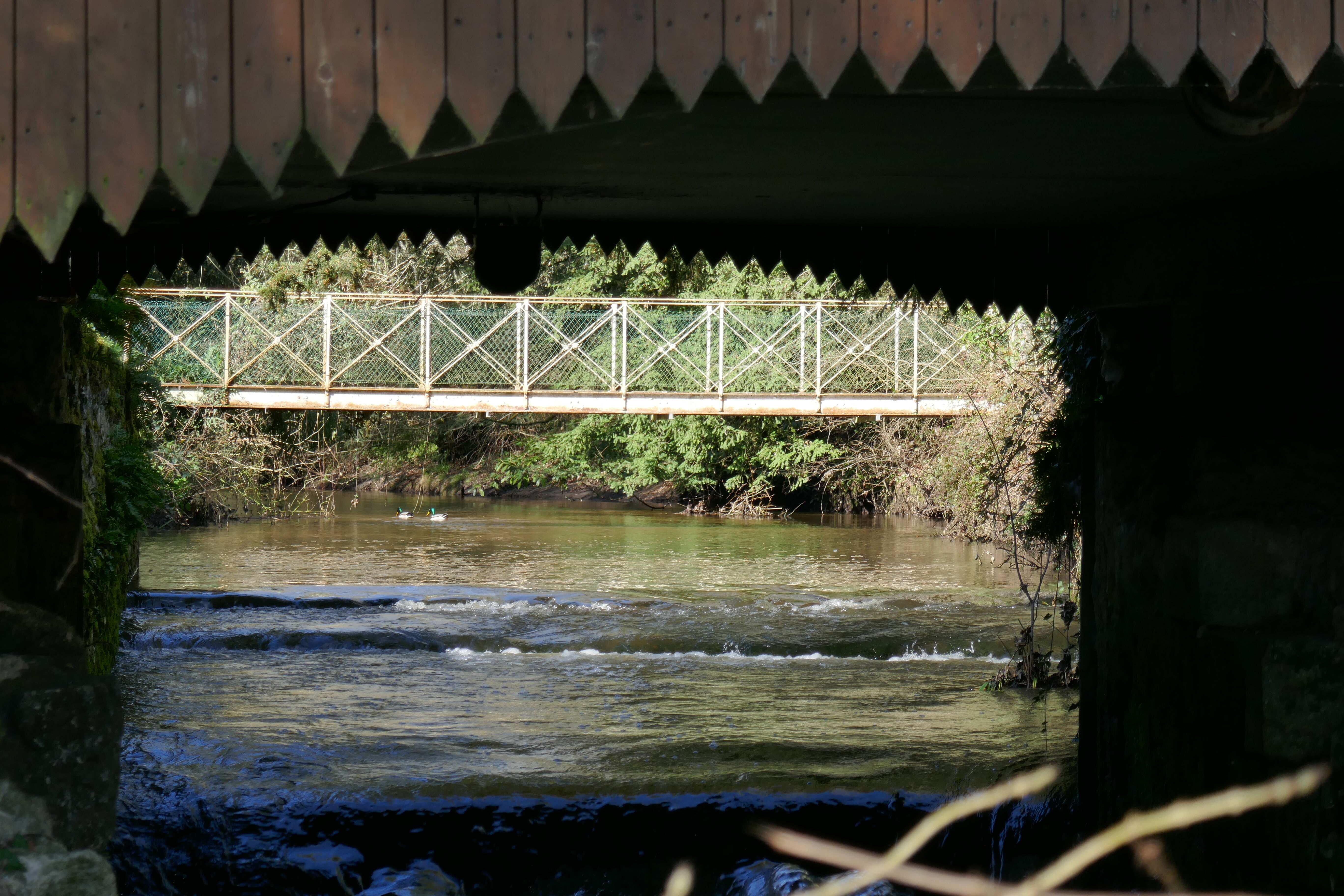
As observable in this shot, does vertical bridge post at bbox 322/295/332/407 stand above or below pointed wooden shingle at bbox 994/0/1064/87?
above

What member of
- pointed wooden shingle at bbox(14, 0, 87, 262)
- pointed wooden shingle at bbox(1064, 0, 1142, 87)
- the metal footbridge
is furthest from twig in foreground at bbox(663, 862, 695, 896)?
the metal footbridge

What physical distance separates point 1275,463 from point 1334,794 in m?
1.01

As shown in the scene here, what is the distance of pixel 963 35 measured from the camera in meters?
2.57

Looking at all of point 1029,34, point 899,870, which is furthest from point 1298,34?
point 899,870

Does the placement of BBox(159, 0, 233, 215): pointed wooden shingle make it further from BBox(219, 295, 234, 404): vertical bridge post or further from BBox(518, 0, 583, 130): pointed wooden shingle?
BBox(219, 295, 234, 404): vertical bridge post

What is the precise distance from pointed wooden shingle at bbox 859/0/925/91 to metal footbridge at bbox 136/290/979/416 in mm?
12899

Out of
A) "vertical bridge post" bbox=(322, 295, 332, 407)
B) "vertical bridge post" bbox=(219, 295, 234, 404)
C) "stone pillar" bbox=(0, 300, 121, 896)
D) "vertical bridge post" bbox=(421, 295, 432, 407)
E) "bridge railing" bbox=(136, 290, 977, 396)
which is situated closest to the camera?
"stone pillar" bbox=(0, 300, 121, 896)

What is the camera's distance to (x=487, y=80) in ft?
8.30

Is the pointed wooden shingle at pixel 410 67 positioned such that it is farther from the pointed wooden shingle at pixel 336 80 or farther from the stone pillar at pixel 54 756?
the stone pillar at pixel 54 756

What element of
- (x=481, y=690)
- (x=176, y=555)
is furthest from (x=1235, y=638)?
(x=176, y=555)

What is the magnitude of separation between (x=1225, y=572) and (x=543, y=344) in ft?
52.8

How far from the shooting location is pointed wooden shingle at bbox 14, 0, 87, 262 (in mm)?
2422

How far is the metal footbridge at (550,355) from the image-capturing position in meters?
16.8

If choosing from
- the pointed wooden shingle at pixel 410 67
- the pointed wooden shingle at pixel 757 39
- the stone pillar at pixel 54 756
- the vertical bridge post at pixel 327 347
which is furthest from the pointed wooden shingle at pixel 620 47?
the vertical bridge post at pixel 327 347
